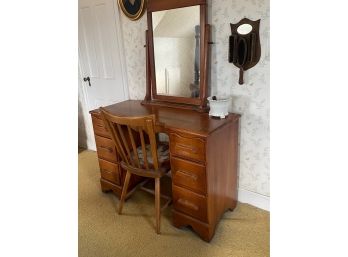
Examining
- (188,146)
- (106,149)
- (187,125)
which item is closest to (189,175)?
(188,146)

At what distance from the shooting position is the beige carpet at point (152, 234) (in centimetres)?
160

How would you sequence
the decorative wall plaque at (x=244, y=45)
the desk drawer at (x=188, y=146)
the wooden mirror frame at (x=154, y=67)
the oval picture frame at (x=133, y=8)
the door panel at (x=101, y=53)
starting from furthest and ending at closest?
the door panel at (x=101, y=53) → the oval picture frame at (x=133, y=8) → the wooden mirror frame at (x=154, y=67) → the decorative wall plaque at (x=244, y=45) → the desk drawer at (x=188, y=146)

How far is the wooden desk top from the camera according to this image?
1484 mm

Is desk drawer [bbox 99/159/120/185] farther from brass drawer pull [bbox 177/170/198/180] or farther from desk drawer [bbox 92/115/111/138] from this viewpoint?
brass drawer pull [bbox 177/170/198/180]

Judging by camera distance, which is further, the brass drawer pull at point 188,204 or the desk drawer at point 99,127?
the desk drawer at point 99,127

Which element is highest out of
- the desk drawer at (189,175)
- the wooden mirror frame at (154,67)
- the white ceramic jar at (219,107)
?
the wooden mirror frame at (154,67)

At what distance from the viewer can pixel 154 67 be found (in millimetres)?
2027

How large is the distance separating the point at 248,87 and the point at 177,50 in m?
0.58

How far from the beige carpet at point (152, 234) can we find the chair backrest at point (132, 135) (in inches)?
17.8

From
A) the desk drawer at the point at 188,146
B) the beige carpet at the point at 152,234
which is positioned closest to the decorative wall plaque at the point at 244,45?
the desk drawer at the point at 188,146

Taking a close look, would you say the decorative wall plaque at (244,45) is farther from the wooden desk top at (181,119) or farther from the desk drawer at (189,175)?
the desk drawer at (189,175)
